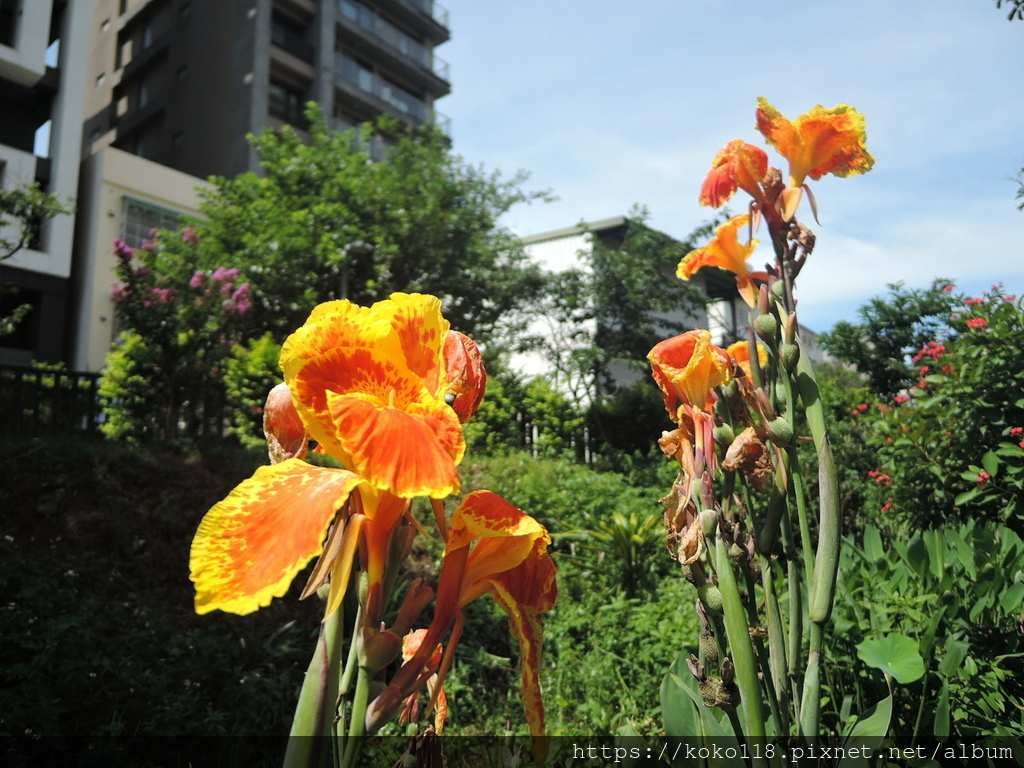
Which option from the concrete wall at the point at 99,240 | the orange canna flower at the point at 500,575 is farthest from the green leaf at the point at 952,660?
the concrete wall at the point at 99,240

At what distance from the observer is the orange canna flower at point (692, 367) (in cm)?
112

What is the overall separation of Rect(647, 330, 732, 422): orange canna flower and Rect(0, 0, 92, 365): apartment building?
618 inches

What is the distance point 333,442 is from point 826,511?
2.67 ft

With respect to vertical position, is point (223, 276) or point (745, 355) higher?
point (223, 276)

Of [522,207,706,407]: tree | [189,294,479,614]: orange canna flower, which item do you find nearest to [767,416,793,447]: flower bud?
[189,294,479,614]: orange canna flower

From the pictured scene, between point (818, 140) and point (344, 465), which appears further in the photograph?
point (818, 140)

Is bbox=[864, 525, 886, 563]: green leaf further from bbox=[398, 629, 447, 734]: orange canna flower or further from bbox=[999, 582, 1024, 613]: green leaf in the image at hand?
bbox=[398, 629, 447, 734]: orange canna flower

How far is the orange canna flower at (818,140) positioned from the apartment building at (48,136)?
15659 millimetres

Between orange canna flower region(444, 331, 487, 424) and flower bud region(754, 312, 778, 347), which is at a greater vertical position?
flower bud region(754, 312, 778, 347)

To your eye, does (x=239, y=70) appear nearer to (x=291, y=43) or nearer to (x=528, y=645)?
(x=291, y=43)

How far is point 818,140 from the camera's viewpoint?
134 centimetres

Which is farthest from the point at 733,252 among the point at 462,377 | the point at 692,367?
the point at 462,377

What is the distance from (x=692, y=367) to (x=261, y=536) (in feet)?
2.56

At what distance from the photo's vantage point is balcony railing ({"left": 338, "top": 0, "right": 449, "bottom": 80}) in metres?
21.2
